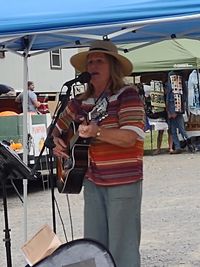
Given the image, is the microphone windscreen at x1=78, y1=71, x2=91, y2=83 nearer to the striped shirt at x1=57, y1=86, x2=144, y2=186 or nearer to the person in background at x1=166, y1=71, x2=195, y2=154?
the striped shirt at x1=57, y1=86, x2=144, y2=186

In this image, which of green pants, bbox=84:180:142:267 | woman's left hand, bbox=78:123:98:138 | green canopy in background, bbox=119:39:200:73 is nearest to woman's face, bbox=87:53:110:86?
woman's left hand, bbox=78:123:98:138

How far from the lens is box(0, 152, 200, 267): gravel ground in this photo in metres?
6.14

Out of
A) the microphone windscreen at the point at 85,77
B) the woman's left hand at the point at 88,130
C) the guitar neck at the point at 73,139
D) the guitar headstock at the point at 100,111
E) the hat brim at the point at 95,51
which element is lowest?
the guitar neck at the point at 73,139

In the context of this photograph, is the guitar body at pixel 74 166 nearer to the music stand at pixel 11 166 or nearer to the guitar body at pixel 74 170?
the guitar body at pixel 74 170

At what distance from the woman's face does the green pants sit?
689 millimetres

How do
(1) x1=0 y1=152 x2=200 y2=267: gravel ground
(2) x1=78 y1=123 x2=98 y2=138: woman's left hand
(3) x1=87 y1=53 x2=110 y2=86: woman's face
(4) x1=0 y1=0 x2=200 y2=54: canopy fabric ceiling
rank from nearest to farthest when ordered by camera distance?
(4) x1=0 y1=0 x2=200 y2=54: canopy fabric ceiling, (2) x1=78 y1=123 x2=98 y2=138: woman's left hand, (3) x1=87 y1=53 x2=110 y2=86: woman's face, (1) x1=0 y1=152 x2=200 y2=267: gravel ground

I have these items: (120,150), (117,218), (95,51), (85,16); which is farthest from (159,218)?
(85,16)

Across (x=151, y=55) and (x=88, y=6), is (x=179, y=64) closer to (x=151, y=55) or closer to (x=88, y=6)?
(x=151, y=55)

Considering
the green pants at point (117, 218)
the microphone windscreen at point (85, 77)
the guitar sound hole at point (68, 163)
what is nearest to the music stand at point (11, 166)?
the guitar sound hole at point (68, 163)

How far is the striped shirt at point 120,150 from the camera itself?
4.14 m

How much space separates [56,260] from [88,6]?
1.59 m

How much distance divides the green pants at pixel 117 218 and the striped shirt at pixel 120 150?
0.22 ft

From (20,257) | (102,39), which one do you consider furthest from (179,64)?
(102,39)

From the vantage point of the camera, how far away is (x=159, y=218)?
7.74 metres
